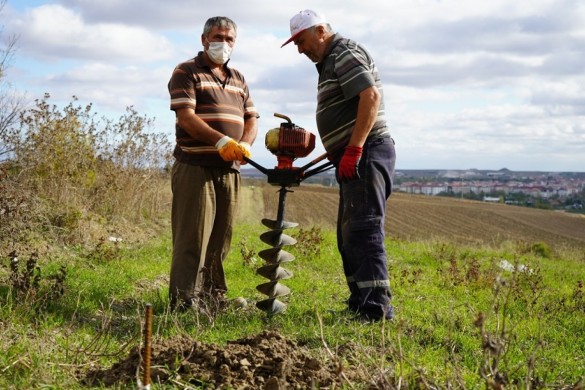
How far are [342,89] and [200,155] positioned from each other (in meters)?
1.35

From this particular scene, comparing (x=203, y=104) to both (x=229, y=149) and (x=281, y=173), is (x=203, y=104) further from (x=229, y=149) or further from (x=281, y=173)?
(x=281, y=173)

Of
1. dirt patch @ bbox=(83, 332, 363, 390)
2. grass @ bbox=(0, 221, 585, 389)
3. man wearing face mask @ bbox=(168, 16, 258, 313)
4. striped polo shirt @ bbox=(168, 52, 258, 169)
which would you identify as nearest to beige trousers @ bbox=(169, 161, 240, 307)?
man wearing face mask @ bbox=(168, 16, 258, 313)

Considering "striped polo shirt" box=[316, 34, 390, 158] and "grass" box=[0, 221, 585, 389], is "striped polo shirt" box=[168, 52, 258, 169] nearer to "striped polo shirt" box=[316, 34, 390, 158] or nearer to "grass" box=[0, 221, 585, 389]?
"striped polo shirt" box=[316, 34, 390, 158]

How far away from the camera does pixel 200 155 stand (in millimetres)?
5898

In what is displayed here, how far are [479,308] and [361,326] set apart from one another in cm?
225

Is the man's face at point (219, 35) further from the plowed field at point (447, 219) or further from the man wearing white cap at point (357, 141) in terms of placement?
the plowed field at point (447, 219)

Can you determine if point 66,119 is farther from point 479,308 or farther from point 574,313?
point 574,313

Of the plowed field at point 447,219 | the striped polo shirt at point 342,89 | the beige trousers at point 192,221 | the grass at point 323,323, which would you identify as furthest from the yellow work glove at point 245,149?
the plowed field at point 447,219

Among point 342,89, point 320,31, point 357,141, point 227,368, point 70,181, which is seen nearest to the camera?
point 227,368

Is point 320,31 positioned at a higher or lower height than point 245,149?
higher

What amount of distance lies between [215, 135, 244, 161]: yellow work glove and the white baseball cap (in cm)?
96

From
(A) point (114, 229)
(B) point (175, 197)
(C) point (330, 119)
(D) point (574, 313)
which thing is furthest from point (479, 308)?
(A) point (114, 229)

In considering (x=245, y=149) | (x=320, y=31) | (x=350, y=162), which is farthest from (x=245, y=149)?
(x=320, y=31)

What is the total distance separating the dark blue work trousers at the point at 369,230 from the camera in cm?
551
